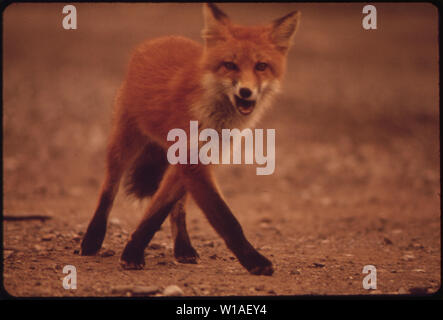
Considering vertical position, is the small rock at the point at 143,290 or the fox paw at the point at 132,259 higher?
the fox paw at the point at 132,259

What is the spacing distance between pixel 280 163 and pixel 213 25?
16.7 feet

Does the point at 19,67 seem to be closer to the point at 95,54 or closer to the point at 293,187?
the point at 95,54

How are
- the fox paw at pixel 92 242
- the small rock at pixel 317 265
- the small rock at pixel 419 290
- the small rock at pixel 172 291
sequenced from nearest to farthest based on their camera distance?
the small rock at pixel 172 291
the small rock at pixel 419 290
the small rock at pixel 317 265
the fox paw at pixel 92 242

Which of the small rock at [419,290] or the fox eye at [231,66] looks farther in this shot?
the fox eye at [231,66]

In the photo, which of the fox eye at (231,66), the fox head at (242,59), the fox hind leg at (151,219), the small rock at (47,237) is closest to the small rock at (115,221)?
the small rock at (47,237)

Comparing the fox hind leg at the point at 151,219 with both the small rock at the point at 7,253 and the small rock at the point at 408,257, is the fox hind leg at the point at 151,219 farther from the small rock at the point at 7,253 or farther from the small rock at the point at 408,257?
the small rock at the point at 408,257

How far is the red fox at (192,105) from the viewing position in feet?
12.9

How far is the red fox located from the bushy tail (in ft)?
0.27

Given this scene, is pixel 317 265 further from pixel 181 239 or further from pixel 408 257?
pixel 181 239

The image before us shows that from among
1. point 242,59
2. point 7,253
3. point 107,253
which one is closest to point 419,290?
point 242,59

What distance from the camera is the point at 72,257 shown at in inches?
176

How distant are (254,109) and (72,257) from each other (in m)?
1.85

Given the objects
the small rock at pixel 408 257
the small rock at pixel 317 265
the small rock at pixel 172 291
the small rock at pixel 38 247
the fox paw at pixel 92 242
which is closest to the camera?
the small rock at pixel 172 291

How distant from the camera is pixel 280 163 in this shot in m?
9.00
